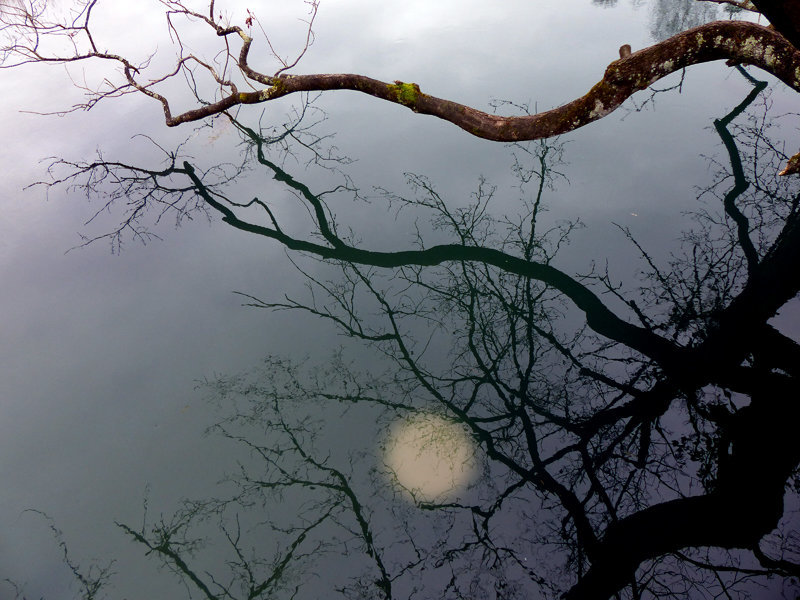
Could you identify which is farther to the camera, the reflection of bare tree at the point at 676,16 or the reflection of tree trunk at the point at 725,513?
the reflection of bare tree at the point at 676,16

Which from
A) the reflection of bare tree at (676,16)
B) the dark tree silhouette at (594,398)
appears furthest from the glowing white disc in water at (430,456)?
the reflection of bare tree at (676,16)

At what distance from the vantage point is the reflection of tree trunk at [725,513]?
95.1 inches

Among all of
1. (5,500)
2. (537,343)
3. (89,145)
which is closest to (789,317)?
(537,343)

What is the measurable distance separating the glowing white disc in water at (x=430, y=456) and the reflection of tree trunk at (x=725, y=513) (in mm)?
747

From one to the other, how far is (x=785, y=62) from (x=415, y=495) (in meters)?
3.47

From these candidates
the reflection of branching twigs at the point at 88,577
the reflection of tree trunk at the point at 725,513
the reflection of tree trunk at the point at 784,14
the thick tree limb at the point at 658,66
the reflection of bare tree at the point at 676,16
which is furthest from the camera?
the reflection of bare tree at the point at 676,16

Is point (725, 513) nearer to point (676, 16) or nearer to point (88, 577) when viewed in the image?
point (88, 577)

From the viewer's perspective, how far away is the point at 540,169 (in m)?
5.07

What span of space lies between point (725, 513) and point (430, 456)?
1455mm

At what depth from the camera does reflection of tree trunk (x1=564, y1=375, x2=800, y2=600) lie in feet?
7.93

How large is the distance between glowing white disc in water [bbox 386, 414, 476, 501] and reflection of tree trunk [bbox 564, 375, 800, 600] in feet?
2.45

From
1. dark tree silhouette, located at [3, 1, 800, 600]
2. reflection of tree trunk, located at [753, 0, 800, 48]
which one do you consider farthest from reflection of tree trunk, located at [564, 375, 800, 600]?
reflection of tree trunk, located at [753, 0, 800, 48]

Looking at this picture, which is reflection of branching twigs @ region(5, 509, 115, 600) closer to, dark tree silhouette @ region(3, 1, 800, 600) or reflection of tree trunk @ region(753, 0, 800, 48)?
dark tree silhouette @ region(3, 1, 800, 600)

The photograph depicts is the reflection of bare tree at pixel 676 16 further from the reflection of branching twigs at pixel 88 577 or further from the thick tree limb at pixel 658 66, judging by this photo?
the reflection of branching twigs at pixel 88 577
